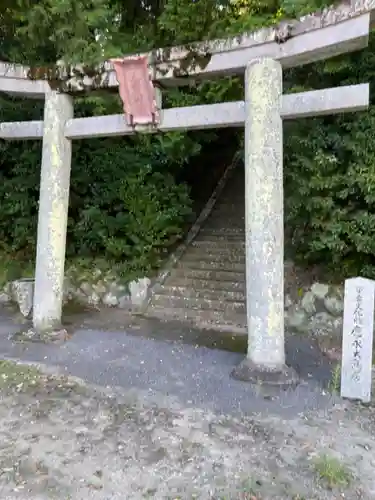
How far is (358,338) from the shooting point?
13.8ft

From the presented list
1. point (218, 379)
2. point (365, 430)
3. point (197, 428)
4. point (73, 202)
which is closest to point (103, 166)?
point (73, 202)

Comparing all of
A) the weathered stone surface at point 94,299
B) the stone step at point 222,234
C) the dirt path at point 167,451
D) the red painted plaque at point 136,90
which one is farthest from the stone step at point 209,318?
the red painted plaque at point 136,90

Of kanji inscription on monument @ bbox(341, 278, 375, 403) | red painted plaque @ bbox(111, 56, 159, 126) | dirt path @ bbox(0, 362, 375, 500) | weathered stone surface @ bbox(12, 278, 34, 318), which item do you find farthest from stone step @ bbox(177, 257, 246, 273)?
dirt path @ bbox(0, 362, 375, 500)

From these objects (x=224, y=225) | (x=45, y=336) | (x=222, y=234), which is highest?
(x=224, y=225)

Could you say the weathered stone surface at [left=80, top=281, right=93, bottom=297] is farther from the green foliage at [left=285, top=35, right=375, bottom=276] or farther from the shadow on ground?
the green foliage at [left=285, top=35, right=375, bottom=276]

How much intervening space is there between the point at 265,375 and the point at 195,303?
3.02 m

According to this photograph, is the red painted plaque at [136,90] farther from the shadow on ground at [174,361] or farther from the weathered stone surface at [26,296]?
the weathered stone surface at [26,296]

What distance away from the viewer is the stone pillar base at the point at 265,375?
461 centimetres

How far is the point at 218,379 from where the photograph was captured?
4809 millimetres

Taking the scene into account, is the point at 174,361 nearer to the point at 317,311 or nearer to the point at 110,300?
the point at 317,311

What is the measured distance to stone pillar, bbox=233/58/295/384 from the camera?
15.6 ft

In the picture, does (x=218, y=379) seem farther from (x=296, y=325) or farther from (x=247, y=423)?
(x=296, y=325)

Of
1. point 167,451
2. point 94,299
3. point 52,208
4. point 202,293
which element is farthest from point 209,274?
point 167,451

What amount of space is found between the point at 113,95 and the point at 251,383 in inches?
174
